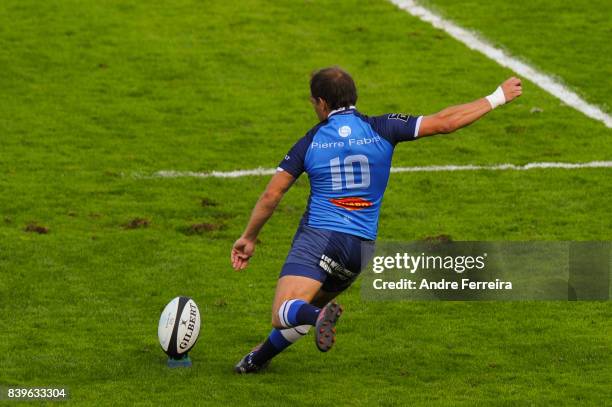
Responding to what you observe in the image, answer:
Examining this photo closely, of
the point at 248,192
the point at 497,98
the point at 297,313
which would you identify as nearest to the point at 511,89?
the point at 497,98

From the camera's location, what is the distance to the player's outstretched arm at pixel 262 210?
10.2 m

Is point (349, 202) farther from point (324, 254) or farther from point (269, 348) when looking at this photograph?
point (269, 348)

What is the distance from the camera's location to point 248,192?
54.5 ft

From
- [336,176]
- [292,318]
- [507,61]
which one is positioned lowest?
[292,318]

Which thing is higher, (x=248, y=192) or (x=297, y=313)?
(x=248, y=192)

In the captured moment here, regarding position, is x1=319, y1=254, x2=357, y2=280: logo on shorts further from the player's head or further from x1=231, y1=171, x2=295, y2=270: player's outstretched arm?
the player's head

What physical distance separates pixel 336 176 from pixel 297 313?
1070 millimetres

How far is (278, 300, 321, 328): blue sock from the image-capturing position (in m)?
9.89

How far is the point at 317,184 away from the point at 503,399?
2.10m

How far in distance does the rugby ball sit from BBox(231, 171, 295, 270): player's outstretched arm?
2.81 feet

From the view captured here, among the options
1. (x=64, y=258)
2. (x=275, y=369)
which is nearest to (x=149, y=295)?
(x=64, y=258)

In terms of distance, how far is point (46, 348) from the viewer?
1167cm

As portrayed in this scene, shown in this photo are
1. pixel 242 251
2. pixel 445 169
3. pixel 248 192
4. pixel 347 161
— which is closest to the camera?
pixel 347 161

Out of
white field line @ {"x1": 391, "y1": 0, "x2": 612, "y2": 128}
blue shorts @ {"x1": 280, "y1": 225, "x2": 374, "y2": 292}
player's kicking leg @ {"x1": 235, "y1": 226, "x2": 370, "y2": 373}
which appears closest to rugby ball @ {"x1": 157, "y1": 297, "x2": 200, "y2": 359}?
player's kicking leg @ {"x1": 235, "y1": 226, "x2": 370, "y2": 373}
